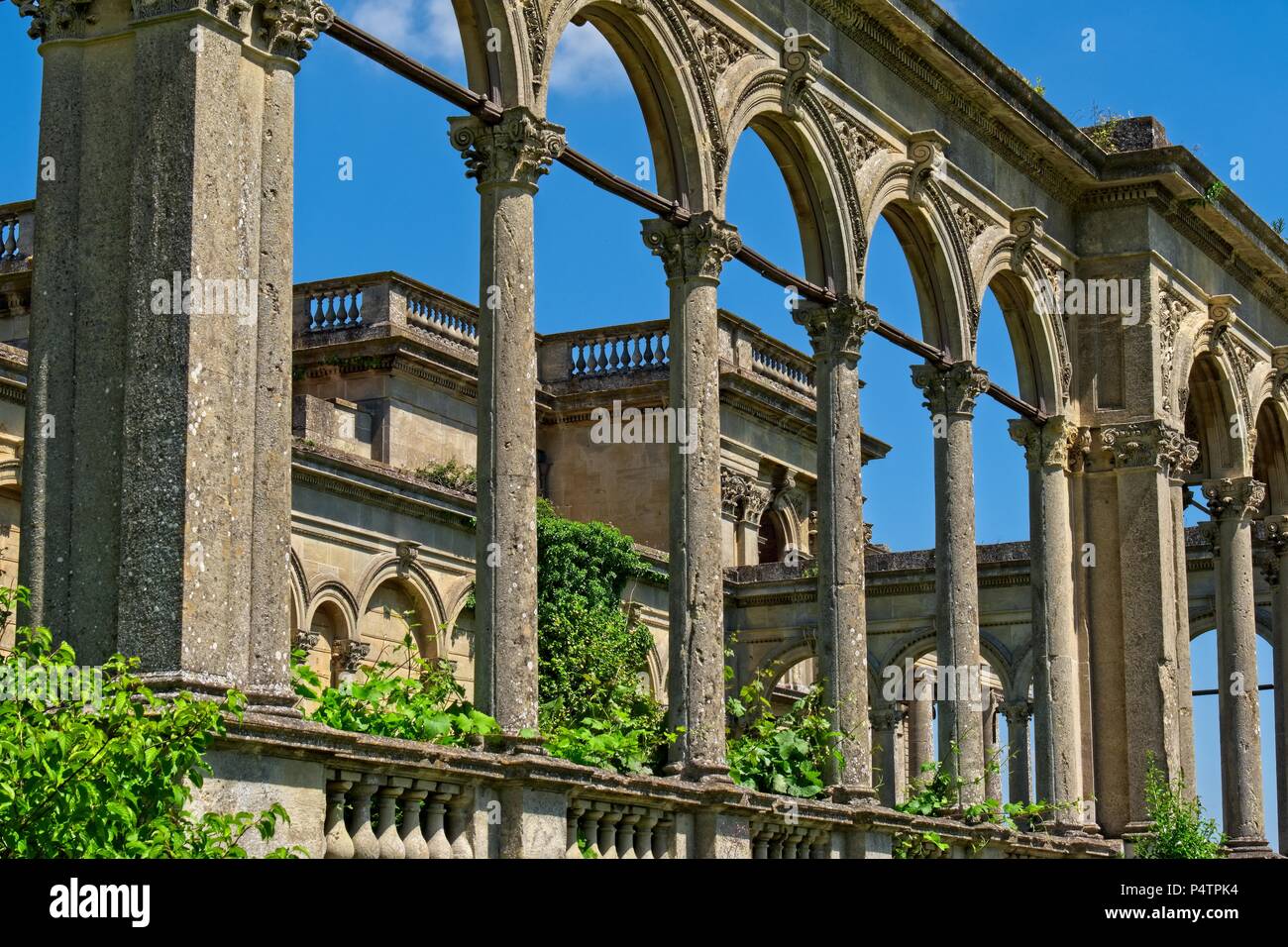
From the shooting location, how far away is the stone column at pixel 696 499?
16188mm

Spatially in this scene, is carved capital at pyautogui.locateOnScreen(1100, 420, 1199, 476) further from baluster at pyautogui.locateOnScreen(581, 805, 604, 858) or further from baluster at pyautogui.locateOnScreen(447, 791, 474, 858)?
baluster at pyautogui.locateOnScreen(447, 791, 474, 858)

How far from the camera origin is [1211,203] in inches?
1000

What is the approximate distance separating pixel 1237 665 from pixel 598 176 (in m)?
13.8

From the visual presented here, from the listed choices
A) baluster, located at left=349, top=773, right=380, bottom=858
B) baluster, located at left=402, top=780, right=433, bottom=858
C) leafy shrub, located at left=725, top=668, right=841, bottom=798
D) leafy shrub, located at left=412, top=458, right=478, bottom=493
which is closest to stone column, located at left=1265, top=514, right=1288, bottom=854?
leafy shrub, located at left=412, top=458, right=478, bottom=493

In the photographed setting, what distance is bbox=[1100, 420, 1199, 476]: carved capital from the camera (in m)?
24.0

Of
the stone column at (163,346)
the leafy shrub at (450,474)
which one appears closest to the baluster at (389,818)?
the stone column at (163,346)

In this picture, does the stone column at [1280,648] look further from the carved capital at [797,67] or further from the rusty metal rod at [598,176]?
the carved capital at [797,67]

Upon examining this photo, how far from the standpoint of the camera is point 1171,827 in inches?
891

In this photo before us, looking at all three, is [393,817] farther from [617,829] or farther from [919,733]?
[919,733]

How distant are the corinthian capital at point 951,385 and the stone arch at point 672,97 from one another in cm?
476

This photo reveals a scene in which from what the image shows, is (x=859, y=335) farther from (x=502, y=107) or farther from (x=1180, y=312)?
(x=1180, y=312)

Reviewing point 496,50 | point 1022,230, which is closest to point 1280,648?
point 1022,230

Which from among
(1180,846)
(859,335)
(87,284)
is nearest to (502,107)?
(87,284)

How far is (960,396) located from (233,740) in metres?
11.6
